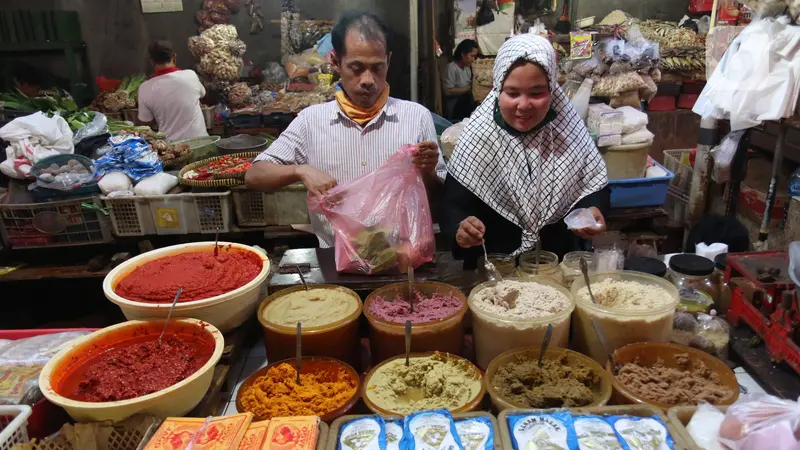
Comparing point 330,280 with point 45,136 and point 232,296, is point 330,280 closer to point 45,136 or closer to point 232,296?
point 232,296

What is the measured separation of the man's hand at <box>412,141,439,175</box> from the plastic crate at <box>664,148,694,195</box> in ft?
10.6

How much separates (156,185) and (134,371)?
2.44 metres

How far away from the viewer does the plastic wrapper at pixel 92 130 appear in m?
3.82

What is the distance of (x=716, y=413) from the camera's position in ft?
3.92

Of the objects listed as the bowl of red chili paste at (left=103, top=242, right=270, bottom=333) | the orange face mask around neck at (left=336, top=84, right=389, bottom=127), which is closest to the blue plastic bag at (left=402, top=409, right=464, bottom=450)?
the bowl of red chili paste at (left=103, top=242, right=270, bottom=333)

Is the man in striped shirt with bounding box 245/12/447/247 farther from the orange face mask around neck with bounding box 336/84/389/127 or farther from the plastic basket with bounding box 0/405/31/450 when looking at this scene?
the plastic basket with bounding box 0/405/31/450

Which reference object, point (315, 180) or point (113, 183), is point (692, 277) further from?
point (113, 183)

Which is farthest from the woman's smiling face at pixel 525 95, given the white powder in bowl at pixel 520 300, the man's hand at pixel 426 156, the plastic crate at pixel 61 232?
the plastic crate at pixel 61 232

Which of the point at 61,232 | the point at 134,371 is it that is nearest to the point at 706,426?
the point at 134,371

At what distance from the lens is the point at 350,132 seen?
2518mm

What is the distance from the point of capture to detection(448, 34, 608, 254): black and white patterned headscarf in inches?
86.4

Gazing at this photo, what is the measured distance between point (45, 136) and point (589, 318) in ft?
12.2

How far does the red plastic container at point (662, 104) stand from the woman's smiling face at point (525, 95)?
532 centimetres

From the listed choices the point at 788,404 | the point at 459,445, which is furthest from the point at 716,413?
the point at 459,445
